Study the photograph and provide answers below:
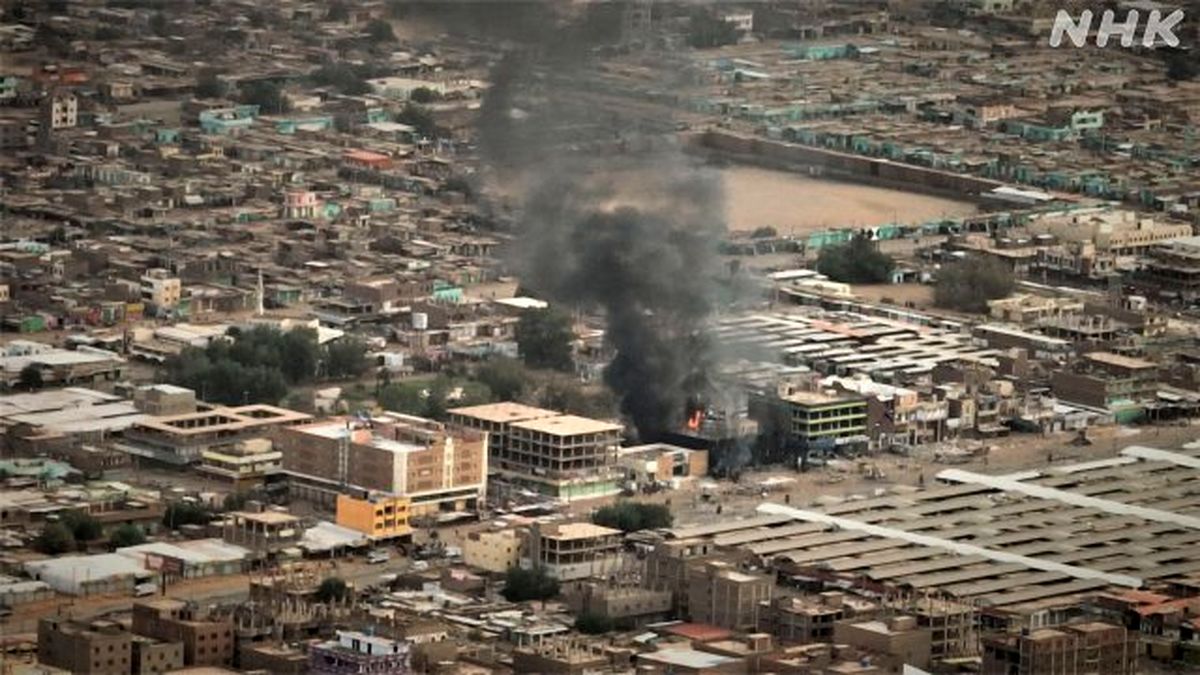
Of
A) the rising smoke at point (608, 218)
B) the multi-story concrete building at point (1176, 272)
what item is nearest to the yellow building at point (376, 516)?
the rising smoke at point (608, 218)

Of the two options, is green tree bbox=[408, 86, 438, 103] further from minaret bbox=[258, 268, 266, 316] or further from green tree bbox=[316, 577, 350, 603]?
green tree bbox=[316, 577, 350, 603]

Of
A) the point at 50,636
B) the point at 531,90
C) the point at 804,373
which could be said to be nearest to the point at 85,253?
the point at 531,90

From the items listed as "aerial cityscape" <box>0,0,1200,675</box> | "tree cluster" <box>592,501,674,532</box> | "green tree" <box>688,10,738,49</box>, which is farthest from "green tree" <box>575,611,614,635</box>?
"green tree" <box>688,10,738,49</box>

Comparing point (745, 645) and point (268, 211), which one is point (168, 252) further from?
point (745, 645)

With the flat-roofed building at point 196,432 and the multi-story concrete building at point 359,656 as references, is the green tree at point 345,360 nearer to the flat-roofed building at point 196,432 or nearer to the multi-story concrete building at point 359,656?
the flat-roofed building at point 196,432

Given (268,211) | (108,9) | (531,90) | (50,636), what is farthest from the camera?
(108,9)

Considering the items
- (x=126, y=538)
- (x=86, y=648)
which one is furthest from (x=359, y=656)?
(x=126, y=538)
